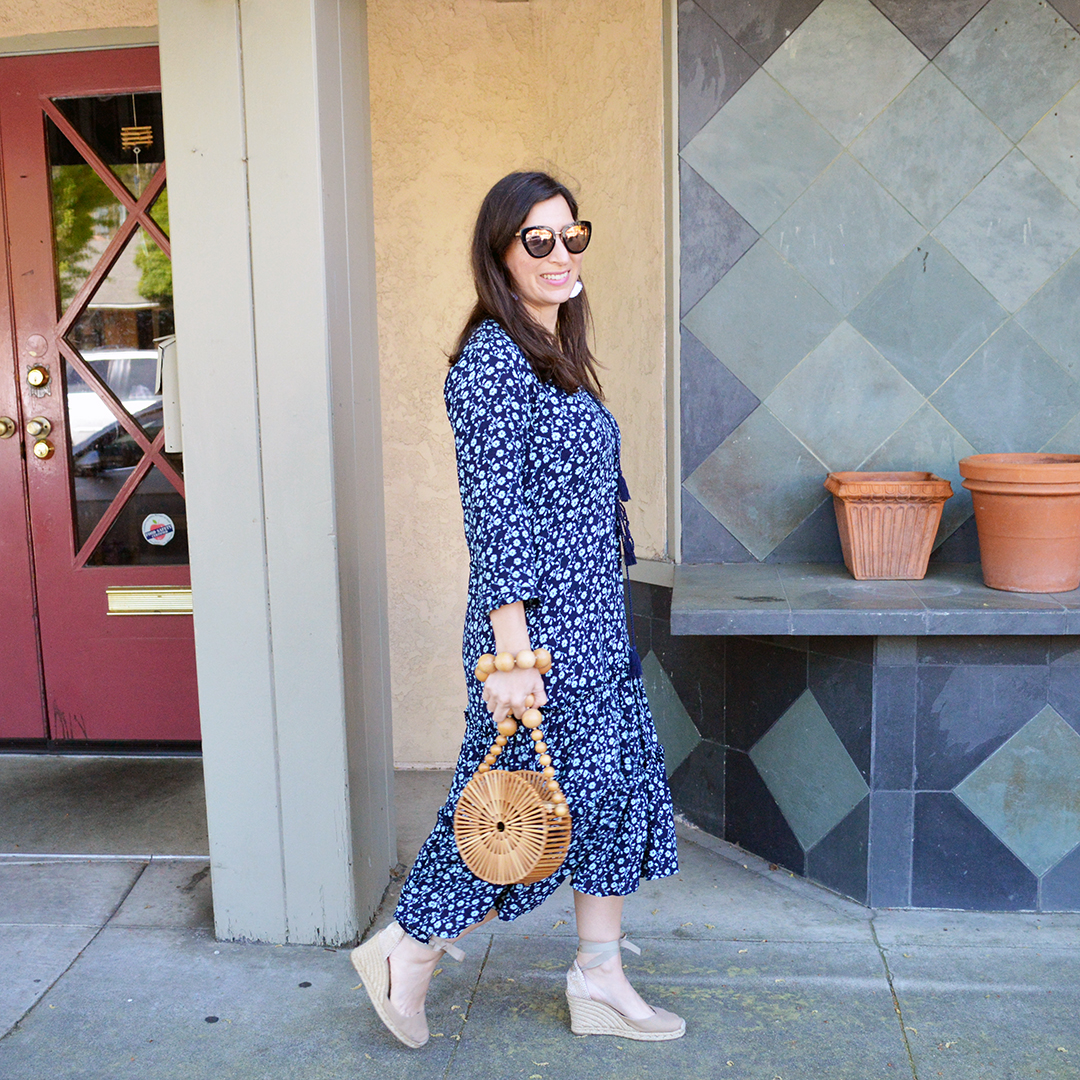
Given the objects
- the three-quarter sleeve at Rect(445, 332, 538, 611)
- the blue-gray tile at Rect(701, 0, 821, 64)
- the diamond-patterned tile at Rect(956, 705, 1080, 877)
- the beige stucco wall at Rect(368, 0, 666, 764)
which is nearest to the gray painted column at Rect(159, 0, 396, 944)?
the three-quarter sleeve at Rect(445, 332, 538, 611)

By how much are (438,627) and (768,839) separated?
4.55ft

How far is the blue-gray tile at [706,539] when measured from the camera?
325cm

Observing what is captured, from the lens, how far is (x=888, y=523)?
2889mm

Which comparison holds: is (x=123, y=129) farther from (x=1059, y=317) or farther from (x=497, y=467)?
(x=1059, y=317)

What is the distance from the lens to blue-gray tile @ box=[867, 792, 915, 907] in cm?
275

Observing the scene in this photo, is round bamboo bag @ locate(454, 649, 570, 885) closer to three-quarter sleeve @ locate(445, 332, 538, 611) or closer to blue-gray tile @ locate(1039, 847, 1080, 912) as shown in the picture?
three-quarter sleeve @ locate(445, 332, 538, 611)

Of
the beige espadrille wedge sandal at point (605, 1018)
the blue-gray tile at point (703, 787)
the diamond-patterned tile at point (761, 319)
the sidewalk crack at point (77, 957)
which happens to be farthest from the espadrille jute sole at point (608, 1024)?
the diamond-patterned tile at point (761, 319)

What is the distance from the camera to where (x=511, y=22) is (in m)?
3.59

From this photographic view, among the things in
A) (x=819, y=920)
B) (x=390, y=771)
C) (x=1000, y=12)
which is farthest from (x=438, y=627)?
(x=1000, y=12)

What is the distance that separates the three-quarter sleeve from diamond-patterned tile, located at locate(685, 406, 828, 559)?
4.43ft

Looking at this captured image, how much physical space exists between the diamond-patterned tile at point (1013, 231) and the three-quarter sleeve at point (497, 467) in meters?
1.71

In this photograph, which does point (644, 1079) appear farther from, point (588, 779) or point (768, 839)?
point (768, 839)

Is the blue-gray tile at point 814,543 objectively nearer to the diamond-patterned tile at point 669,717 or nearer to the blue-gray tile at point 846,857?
the diamond-patterned tile at point 669,717

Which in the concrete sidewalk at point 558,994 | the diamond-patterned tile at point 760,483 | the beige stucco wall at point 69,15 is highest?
the beige stucco wall at point 69,15
